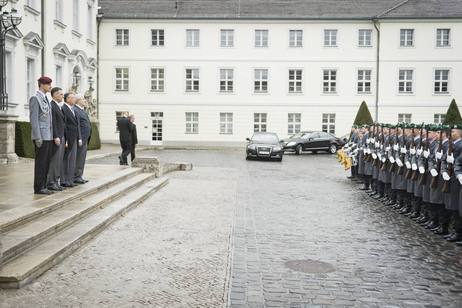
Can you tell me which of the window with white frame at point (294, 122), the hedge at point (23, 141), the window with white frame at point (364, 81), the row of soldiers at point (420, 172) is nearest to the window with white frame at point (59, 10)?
the hedge at point (23, 141)

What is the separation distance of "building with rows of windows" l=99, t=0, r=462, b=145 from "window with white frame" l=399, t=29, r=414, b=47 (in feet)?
0.24

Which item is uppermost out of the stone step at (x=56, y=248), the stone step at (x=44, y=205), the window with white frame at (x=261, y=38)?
the window with white frame at (x=261, y=38)


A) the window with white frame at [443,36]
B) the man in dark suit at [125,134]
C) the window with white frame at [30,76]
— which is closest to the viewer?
the man in dark suit at [125,134]

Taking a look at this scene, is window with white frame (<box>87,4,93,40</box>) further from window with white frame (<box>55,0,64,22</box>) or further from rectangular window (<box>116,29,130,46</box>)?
window with white frame (<box>55,0,64,22</box>)

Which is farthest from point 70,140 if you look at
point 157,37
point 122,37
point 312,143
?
point 122,37

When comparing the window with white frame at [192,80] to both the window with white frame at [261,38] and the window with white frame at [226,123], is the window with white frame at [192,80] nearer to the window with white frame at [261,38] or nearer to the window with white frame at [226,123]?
the window with white frame at [226,123]

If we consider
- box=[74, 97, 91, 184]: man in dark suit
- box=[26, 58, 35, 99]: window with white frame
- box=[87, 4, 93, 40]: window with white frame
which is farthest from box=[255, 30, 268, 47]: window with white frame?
box=[74, 97, 91, 184]: man in dark suit

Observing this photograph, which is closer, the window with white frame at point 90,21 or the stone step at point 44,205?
the stone step at point 44,205

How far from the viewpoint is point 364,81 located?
42.8 m

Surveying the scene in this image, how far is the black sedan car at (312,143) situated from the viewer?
1388 inches

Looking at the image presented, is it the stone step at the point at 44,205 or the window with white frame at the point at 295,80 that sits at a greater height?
the window with white frame at the point at 295,80

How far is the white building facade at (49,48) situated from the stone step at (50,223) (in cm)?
1090

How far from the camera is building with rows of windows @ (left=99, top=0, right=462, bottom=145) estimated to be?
42.4 meters

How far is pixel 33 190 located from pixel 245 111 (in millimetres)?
33717
